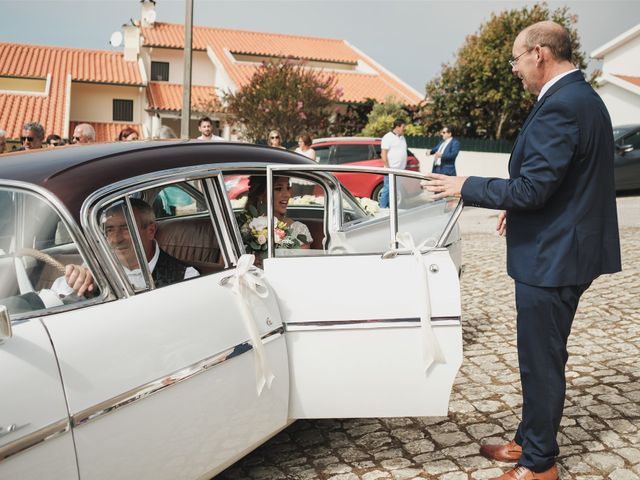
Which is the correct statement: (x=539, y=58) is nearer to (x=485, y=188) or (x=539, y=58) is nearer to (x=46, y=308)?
(x=485, y=188)

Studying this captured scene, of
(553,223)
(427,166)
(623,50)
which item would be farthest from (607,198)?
(623,50)

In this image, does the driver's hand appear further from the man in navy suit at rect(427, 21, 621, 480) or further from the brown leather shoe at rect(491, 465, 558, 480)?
the brown leather shoe at rect(491, 465, 558, 480)

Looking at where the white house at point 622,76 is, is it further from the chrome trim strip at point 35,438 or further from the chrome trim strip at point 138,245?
the chrome trim strip at point 35,438

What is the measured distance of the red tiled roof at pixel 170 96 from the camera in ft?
110

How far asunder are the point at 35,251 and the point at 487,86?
21205 mm

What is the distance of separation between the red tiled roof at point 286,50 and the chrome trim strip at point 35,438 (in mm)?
29169

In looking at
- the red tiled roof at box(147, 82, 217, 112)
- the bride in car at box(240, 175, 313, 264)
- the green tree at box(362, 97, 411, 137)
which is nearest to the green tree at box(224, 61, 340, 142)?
the green tree at box(362, 97, 411, 137)

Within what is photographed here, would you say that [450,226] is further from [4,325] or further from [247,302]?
[4,325]

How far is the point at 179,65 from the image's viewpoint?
37.8m

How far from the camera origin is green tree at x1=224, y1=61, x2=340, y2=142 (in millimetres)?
23781

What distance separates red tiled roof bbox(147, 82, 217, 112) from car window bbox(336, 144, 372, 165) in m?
18.1

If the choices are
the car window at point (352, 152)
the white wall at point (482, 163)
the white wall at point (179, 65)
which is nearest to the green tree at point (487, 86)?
the white wall at point (482, 163)

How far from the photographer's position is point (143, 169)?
2.86 metres

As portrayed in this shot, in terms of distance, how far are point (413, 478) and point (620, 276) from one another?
18.2 ft
